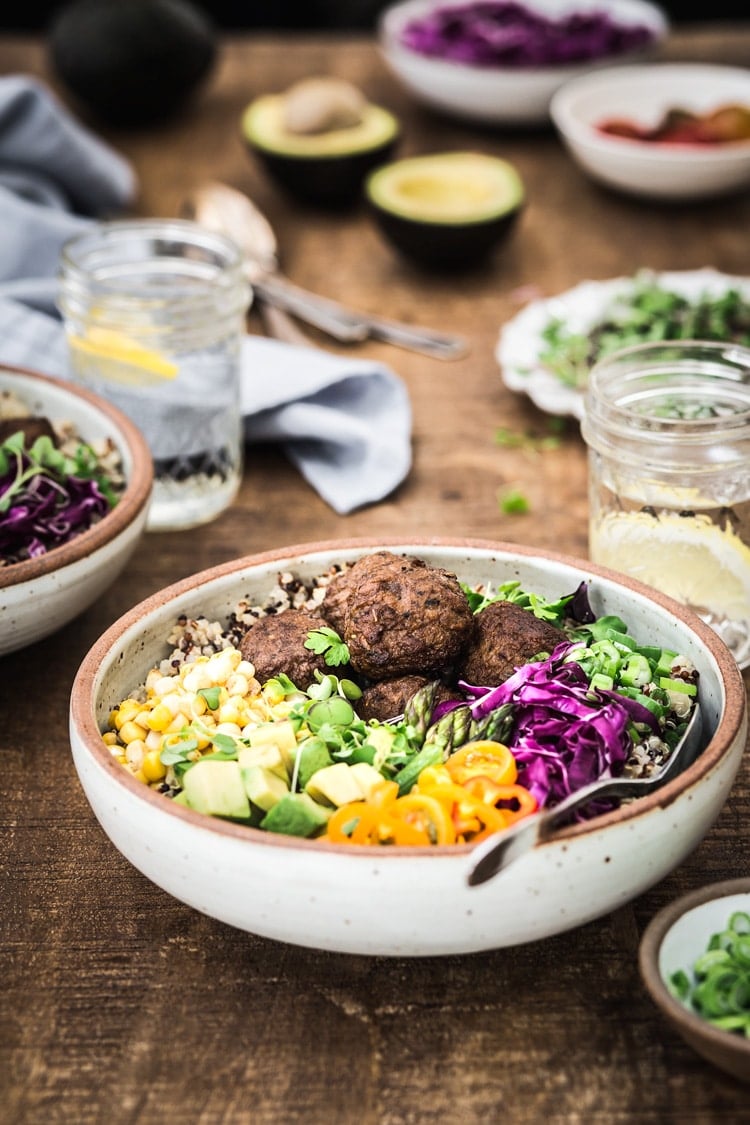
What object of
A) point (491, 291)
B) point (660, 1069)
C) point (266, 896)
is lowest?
point (491, 291)

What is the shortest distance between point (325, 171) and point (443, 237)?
0.58 metres

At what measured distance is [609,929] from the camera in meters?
1.60

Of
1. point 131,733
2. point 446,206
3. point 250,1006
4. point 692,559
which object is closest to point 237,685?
point 131,733

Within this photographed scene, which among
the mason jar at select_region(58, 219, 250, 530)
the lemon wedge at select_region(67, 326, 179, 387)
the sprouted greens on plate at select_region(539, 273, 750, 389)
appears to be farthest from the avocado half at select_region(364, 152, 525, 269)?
the lemon wedge at select_region(67, 326, 179, 387)

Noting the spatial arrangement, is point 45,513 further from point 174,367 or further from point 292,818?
point 292,818

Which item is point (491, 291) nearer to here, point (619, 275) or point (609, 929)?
point (619, 275)

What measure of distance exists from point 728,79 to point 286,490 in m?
2.28

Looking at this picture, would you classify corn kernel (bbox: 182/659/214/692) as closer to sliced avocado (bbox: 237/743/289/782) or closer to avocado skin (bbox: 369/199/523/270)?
sliced avocado (bbox: 237/743/289/782)

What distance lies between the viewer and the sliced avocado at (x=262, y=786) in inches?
56.5

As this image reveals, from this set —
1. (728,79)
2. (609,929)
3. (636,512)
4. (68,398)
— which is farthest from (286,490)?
(728,79)

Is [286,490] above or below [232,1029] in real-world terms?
below

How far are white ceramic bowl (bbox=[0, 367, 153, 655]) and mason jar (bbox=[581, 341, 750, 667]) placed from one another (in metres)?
0.72

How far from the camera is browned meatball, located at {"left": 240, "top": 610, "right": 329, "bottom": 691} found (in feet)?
5.67


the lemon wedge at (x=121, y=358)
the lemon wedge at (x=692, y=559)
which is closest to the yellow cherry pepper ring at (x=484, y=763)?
the lemon wedge at (x=692, y=559)
